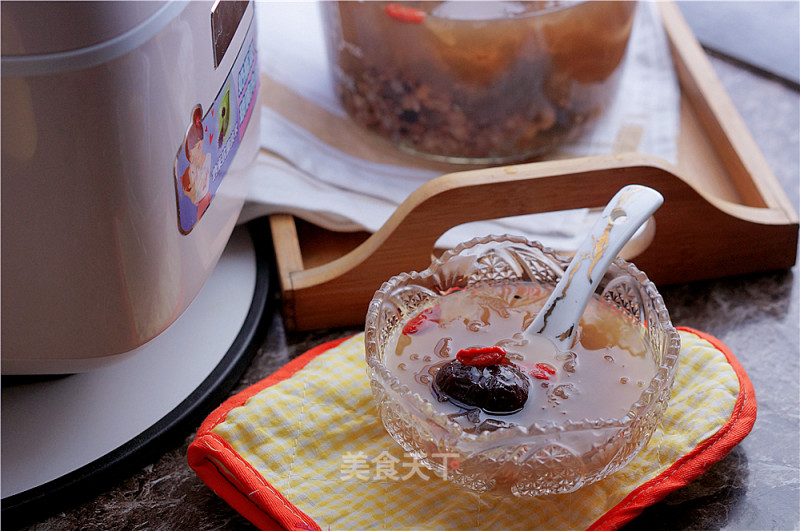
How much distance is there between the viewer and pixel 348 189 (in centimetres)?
74

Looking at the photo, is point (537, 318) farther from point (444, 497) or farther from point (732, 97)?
point (732, 97)

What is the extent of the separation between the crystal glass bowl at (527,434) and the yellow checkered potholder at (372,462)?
20 millimetres

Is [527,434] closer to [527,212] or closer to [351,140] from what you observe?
[527,212]

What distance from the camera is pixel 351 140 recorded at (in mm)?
797

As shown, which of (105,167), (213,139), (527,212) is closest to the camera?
(105,167)

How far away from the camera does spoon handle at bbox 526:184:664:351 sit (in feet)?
1.64

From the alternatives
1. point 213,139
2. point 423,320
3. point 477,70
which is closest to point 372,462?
point 423,320

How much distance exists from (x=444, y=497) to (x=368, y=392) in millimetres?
93

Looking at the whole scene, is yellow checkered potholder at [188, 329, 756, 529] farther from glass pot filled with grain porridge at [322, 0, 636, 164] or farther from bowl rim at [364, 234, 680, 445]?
glass pot filled with grain porridge at [322, 0, 636, 164]

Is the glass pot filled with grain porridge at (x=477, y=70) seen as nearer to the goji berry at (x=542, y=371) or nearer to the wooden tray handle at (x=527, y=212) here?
the wooden tray handle at (x=527, y=212)

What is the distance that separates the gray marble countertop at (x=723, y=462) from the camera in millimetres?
484

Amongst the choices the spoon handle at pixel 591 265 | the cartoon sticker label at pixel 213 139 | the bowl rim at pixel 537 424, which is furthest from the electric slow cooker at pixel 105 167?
the spoon handle at pixel 591 265

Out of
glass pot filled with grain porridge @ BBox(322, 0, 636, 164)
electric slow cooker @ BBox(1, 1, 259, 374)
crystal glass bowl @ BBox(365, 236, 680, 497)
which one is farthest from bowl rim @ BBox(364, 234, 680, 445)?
glass pot filled with grain porridge @ BBox(322, 0, 636, 164)

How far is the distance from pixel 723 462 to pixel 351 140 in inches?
17.5
